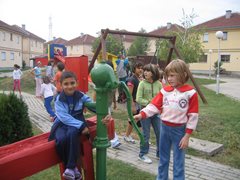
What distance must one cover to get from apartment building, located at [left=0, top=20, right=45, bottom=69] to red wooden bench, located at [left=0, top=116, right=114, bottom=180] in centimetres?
3631

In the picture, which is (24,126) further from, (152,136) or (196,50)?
(196,50)

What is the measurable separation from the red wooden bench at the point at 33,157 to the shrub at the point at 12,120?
113 centimetres

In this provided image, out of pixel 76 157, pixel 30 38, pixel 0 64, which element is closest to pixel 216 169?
pixel 76 157

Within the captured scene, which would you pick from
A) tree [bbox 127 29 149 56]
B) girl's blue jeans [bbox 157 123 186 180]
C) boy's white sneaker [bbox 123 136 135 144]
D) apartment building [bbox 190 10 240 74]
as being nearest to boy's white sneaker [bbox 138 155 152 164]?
boy's white sneaker [bbox 123 136 135 144]

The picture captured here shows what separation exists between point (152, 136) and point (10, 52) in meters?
38.2

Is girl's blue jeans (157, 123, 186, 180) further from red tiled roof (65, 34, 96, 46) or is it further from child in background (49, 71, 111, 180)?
red tiled roof (65, 34, 96, 46)

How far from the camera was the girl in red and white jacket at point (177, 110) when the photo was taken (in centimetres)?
Result: 261

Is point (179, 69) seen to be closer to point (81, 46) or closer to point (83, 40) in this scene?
point (81, 46)

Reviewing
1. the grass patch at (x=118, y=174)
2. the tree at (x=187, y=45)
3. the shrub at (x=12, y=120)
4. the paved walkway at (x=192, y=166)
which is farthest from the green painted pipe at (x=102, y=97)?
the tree at (x=187, y=45)

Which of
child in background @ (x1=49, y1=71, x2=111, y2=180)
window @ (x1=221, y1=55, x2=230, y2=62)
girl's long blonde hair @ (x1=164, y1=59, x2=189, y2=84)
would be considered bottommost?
child in background @ (x1=49, y1=71, x2=111, y2=180)

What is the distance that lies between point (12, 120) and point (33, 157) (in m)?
1.64

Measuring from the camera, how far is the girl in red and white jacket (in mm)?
2607

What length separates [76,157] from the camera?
6.76 feet

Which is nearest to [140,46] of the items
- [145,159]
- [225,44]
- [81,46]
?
[225,44]
